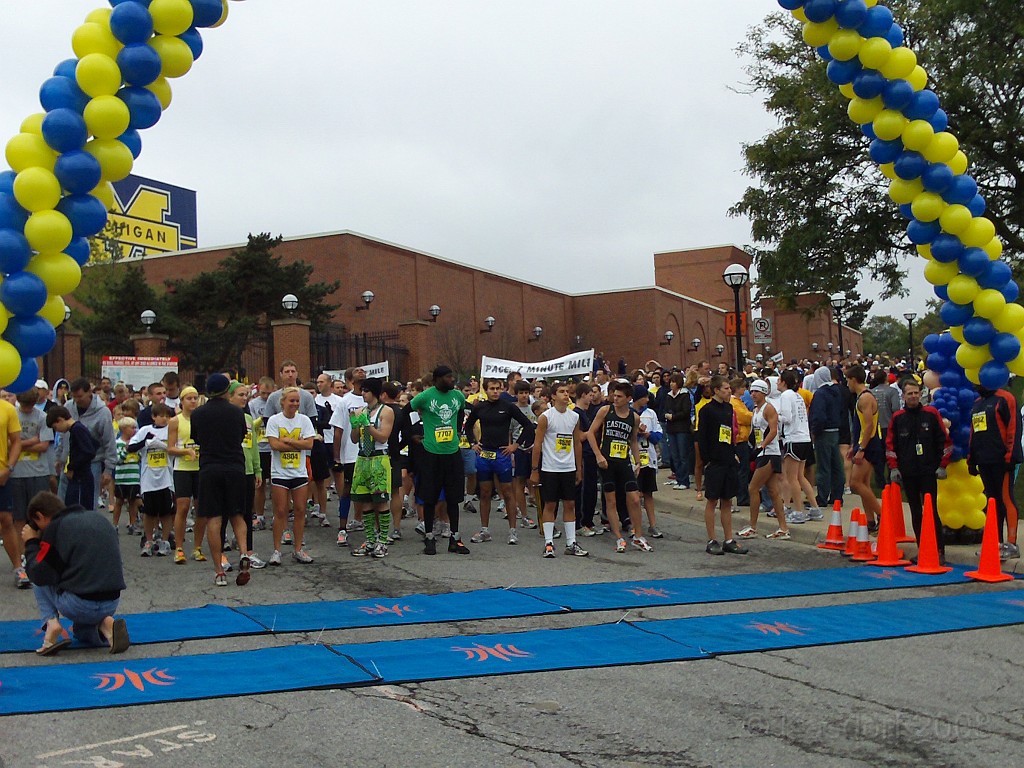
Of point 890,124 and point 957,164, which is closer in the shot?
point 890,124

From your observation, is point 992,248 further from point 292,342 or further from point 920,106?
point 292,342

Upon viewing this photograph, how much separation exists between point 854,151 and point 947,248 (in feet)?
57.8

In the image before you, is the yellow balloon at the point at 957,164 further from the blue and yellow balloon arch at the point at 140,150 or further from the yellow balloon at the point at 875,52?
the yellow balloon at the point at 875,52

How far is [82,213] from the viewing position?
7.70 metres

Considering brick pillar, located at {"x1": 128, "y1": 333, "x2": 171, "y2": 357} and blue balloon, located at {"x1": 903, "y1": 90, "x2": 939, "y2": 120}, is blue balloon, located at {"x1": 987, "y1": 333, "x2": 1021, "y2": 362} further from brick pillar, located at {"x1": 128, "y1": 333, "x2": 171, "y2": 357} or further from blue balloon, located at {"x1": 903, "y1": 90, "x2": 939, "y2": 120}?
brick pillar, located at {"x1": 128, "y1": 333, "x2": 171, "y2": 357}

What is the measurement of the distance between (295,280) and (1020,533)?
29.3 metres

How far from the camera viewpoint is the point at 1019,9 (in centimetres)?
2355

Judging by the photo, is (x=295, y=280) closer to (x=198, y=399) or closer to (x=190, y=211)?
(x=198, y=399)

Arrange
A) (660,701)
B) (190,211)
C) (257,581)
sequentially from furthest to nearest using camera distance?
(190,211) < (257,581) < (660,701)

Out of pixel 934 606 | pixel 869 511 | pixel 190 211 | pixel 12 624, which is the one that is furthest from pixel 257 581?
pixel 190 211

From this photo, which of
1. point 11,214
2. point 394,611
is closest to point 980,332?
point 394,611

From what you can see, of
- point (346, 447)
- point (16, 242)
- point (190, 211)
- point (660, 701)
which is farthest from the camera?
point (190, 211)

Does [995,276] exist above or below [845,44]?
below

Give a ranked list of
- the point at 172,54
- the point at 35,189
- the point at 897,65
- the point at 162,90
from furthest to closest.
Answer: the point at 897,65
the point at 162,90
the point at 172,54
the point at 35,189
